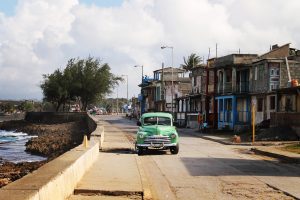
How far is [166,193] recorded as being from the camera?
12.7 meters

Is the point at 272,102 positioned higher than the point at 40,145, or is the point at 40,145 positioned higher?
the point at 272,102

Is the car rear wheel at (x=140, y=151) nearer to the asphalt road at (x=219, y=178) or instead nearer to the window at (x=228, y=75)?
the asphalt road at (x=219, y=178)

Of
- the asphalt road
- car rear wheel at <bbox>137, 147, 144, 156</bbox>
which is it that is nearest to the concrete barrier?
the asphalt road

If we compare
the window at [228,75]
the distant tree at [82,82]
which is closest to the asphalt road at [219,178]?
the window at [228,75]

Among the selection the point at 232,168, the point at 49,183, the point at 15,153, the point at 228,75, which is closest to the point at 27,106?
the point at 228,75

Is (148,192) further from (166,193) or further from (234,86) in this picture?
(234,86)

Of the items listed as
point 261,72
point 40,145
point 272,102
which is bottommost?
point 40,145

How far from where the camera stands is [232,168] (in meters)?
18.9

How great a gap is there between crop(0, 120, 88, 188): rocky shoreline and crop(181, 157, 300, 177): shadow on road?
6.35 m

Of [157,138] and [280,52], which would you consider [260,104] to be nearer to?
[280,52]

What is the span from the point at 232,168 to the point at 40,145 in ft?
110

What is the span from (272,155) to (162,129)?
541 centimetres

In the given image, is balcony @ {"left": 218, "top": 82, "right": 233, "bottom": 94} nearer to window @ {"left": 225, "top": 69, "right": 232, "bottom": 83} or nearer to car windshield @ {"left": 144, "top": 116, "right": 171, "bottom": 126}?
window @ {"left": 225, "top": 69, "right": 232, "bottom": 83}

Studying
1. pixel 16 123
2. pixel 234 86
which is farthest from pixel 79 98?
pixel 234 86
